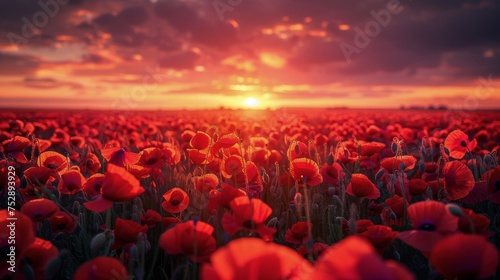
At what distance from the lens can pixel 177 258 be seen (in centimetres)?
214

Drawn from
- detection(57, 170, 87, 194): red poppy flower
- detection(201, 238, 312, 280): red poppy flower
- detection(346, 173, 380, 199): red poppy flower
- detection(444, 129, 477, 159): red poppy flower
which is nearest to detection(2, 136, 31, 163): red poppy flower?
detection(57, 170, 87, 194): red poppy flower

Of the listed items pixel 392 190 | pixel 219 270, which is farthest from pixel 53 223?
pixel 392 190

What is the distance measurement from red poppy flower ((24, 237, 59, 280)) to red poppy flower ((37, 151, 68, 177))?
1468 millimetres

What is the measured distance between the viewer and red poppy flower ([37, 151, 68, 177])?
2.77 meters

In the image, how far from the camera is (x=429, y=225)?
1408mm

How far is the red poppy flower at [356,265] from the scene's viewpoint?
783 mm

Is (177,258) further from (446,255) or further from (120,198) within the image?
(446,255)

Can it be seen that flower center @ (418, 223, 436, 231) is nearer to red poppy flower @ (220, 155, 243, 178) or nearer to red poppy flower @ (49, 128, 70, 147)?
red poppy flower @ (220, 155, 243, 178)

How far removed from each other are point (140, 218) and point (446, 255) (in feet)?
5.73

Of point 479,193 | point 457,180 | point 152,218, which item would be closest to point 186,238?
point 152,218

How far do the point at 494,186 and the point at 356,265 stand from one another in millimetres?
1773

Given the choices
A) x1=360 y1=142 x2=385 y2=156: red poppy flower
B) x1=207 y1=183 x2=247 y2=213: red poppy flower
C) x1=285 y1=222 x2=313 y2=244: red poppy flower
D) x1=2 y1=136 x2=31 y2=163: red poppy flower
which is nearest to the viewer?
x1=207 y1=183 x2=247 y2=213: red poppy flower

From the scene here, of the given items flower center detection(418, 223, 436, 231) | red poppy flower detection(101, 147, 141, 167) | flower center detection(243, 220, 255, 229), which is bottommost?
flower center detection(243, 220, 255, 229)

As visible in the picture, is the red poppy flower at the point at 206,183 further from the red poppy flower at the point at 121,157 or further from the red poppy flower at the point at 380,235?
the red poppy flower at the point at 380,235
